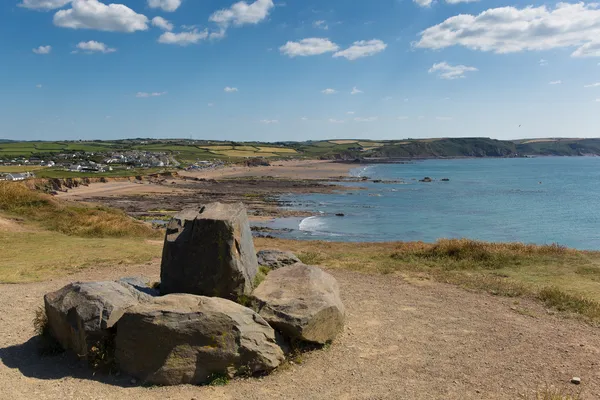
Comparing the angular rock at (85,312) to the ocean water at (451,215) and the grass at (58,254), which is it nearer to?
the grass at (58,254)

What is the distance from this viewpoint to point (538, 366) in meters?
10.2

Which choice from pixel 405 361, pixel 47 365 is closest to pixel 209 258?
pixel 47 365

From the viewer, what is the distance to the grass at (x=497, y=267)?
15502 mm

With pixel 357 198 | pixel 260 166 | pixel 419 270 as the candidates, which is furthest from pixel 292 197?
pixel 260 166

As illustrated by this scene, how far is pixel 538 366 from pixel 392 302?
17.5 feet

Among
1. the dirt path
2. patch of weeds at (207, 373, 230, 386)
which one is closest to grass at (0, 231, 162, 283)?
the dirt path

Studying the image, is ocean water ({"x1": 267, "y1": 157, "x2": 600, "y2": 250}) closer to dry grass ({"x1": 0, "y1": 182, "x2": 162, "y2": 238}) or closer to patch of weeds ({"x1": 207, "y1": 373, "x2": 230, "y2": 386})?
dry grass ({"x1": 0, "y1": 182, "x2": 162, "y2": 238})

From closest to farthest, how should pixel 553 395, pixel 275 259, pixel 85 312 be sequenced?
pixel 553 395, pixel 85 312, pixel 275 259

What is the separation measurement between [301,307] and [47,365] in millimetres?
5757

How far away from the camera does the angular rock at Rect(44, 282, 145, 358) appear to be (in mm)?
9930

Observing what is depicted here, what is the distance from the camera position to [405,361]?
1050 cm

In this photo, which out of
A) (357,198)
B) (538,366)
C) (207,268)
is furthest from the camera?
(357,198)

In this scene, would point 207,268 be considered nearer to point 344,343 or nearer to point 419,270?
point 344,343

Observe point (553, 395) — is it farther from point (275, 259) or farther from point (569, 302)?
point (275, 259)
